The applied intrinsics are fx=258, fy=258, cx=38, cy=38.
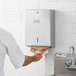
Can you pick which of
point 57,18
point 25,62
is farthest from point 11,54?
point 57,18

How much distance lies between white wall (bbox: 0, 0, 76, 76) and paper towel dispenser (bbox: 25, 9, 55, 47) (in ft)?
0.34

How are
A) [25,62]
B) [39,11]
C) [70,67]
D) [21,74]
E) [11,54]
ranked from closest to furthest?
1. [11,54]
2. [25,62]
3. [70,67]
4. [39,11]
5. [21,74]

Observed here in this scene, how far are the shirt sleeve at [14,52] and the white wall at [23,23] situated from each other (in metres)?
0.98

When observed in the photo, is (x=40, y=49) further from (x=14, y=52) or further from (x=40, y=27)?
(x=14, y=52)

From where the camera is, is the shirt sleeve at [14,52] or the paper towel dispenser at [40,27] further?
the paper towel dispenser at [40,27]

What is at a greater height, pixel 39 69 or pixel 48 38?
pixel 48 38

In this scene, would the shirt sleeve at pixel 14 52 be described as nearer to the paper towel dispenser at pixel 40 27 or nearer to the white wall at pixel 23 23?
the paper towel dispenser at pixel 40 27

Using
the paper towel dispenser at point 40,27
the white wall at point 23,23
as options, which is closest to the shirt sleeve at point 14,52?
the paper towel dispenser at point 40,27

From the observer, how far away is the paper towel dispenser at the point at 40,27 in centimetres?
298

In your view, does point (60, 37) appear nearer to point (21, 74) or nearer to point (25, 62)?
point (21, 74)

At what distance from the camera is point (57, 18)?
121 inches

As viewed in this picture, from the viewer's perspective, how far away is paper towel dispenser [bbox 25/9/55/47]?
298 centimetres

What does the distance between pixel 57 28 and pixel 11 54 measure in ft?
3.62

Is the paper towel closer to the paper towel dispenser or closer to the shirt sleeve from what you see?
the paper towel dispenser
